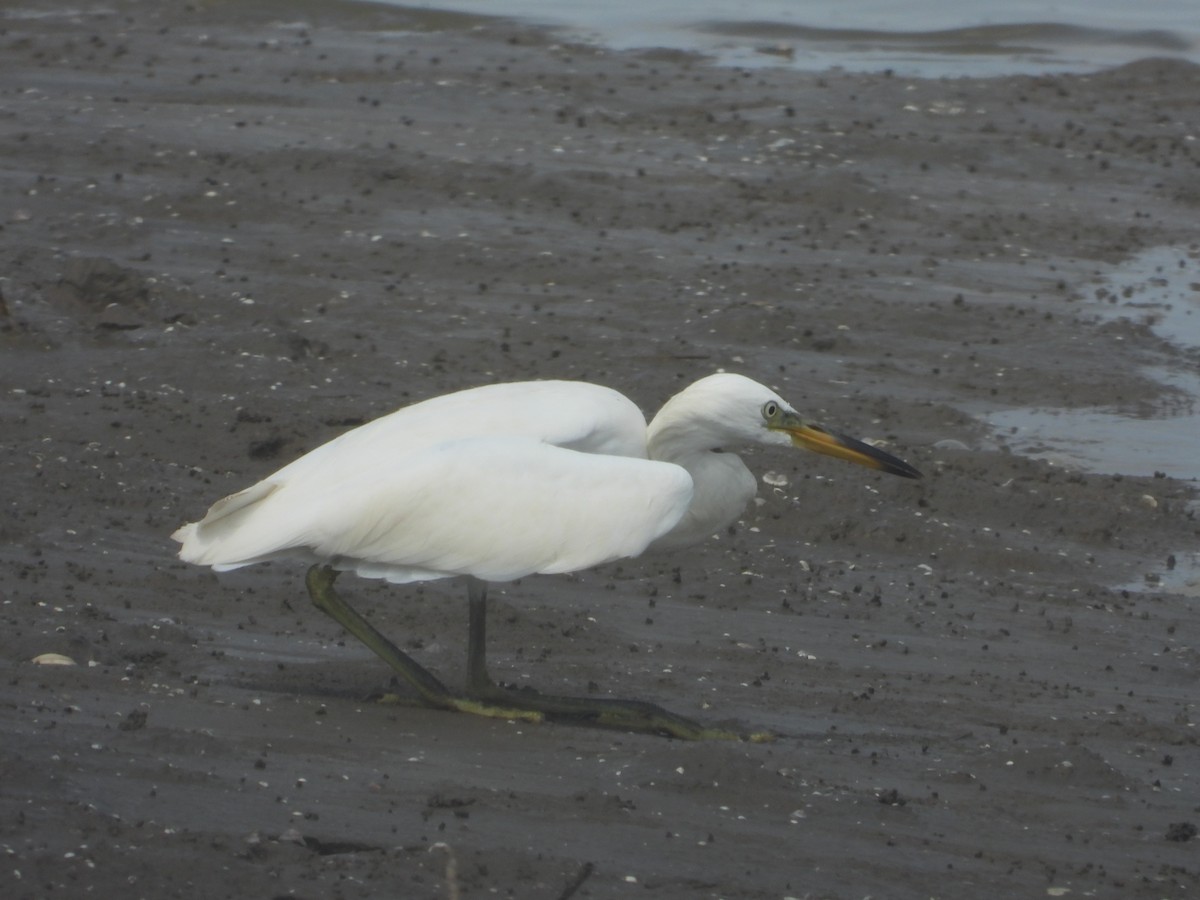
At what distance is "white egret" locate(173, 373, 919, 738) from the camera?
5352 millimetres

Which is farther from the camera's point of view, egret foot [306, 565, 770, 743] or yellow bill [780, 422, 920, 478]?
yellow bill [780, 422, 920, 478]

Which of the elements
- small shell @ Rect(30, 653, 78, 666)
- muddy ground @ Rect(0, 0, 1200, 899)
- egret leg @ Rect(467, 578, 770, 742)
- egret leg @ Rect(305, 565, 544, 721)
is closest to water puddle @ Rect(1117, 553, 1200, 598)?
muddy ground @ Rect(0, 0, 1200, 899)

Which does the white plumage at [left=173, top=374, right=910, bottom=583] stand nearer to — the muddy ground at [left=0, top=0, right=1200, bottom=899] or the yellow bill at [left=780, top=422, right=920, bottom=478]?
the muddy ground at [left=0, top=0, right=1200, bottom=899]

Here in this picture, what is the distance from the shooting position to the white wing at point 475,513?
5340 millimetres

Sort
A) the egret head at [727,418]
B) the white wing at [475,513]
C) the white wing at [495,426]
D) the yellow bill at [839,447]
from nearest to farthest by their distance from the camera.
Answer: the white wing at [475,513]
the white wing at [495,426]
the egret head at [727,418]
the yellow bill at [839,447]

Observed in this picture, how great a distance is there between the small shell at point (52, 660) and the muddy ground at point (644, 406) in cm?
6

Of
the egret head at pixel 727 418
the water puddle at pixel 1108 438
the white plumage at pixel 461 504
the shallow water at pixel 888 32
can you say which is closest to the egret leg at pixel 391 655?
the white plumage at pixel 461 504

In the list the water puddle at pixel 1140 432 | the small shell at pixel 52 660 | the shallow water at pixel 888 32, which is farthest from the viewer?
the shallow water at pixel 888 32

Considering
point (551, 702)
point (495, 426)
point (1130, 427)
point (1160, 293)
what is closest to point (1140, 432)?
point (1130, 427)

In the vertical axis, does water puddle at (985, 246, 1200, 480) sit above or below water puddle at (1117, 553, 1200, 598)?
above

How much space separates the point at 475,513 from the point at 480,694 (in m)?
0.59

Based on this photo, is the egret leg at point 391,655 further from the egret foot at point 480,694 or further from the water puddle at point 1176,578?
the water puddle at point 1176,578

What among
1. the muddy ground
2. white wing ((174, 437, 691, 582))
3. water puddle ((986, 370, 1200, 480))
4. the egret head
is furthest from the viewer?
water puddle ((986, 370, 1200, 480))

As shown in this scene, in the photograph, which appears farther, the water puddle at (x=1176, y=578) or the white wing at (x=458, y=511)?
the water puddle at (x=1176, y=578)
